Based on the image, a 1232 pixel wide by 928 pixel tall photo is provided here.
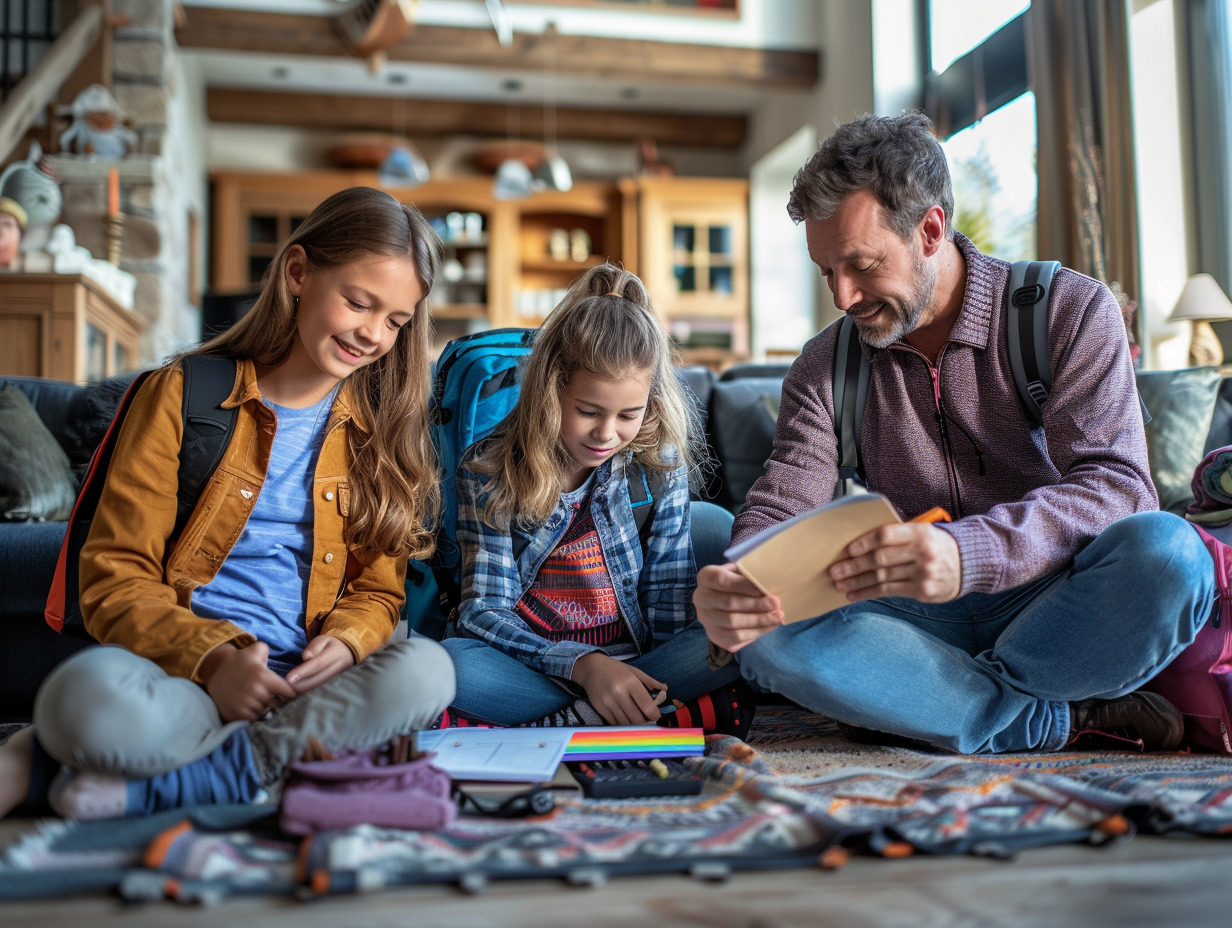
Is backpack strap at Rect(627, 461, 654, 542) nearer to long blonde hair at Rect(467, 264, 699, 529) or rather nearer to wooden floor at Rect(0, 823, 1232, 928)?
long blonde hair at Rect(467, 264, 699, 529)

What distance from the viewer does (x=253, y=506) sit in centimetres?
144

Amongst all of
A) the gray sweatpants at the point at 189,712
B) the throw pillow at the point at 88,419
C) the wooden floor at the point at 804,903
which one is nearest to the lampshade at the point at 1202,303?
the wooden floor at the point at 804,903

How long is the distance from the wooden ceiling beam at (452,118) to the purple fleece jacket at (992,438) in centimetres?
542

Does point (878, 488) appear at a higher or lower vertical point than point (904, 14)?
lower

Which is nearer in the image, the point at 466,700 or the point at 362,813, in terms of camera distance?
the point at 362,813

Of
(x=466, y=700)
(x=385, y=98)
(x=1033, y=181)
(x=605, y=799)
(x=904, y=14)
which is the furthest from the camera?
(x=385, y=98)

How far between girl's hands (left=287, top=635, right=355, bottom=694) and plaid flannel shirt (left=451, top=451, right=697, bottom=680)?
0.88ft

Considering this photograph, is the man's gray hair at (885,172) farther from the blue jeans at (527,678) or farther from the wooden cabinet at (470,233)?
the wooden cabinet at (470,233)

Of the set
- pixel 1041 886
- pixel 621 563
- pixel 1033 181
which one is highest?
pixel 1033 181

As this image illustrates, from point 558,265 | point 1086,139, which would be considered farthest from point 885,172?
point 558,265

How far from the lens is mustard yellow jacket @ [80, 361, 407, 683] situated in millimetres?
1270

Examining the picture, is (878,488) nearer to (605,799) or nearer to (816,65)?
(605,799)

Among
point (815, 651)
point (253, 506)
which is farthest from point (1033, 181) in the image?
point (253, 506)

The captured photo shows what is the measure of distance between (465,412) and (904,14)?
15.0ft
